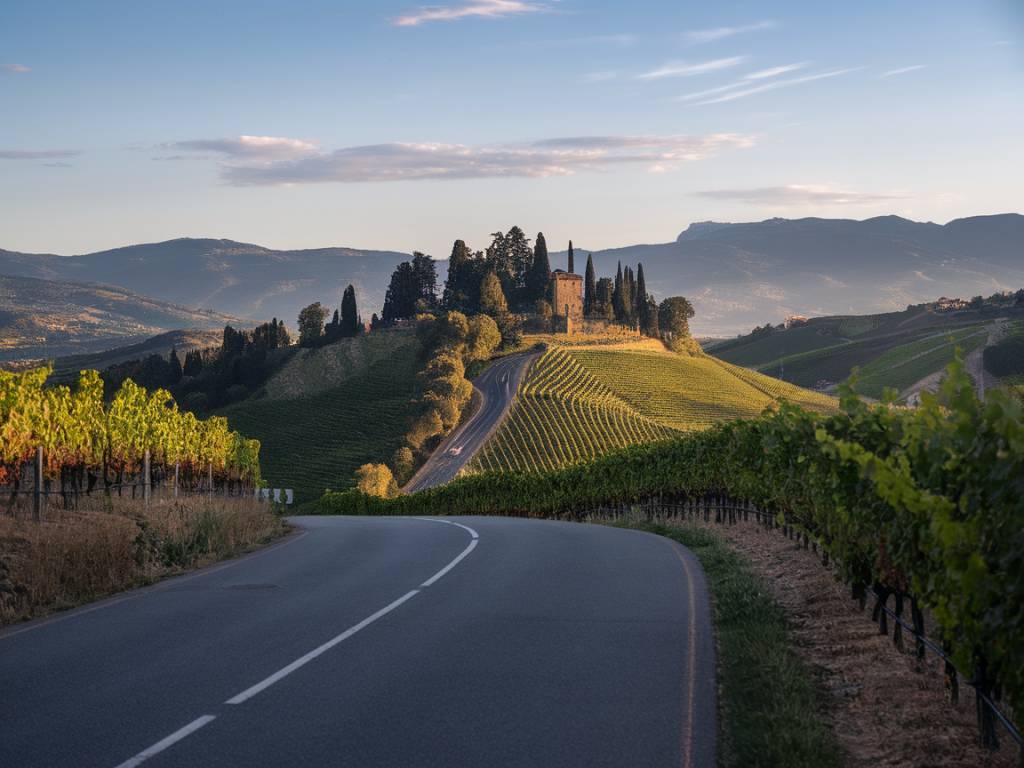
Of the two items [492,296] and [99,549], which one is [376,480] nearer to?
[492,296]

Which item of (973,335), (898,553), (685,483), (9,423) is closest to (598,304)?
(973,335)

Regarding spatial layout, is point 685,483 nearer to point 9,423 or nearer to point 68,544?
point 9,423

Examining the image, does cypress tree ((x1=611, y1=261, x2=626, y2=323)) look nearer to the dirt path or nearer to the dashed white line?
the dirt path

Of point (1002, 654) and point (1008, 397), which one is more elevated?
point (1008, 397)

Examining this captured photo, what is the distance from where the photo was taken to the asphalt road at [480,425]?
118688mm

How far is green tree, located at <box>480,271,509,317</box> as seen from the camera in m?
176

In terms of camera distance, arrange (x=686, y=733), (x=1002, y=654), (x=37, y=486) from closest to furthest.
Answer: (x=1002, y=654) < (x=686, y=733) < (x=37, y=486)

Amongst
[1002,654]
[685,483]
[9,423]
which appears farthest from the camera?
[685,483]

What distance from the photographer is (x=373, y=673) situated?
938 centimetres

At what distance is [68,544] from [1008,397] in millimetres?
12272

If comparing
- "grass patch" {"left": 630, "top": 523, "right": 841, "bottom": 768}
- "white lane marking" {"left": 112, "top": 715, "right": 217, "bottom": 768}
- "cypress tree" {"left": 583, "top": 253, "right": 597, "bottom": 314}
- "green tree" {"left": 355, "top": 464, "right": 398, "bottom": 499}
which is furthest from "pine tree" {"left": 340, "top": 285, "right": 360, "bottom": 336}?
"white lane marking" {"left": 112, "top": 715, "right": 217, "bottom": 768}

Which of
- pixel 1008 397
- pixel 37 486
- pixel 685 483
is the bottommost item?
pixel 685 483

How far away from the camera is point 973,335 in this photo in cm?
19200

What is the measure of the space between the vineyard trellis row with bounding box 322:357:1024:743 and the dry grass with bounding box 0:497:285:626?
9.28m
